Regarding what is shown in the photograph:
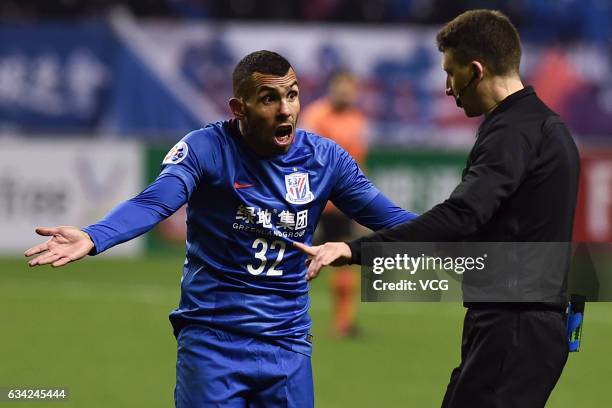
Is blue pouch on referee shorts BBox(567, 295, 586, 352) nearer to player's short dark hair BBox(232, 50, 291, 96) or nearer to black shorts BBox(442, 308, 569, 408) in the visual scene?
black shorts BBox(442, 308, 569, 408)

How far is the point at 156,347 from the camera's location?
365 inches

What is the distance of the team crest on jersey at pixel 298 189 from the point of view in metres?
4.38

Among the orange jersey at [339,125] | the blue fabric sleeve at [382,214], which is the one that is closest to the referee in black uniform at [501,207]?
the blue fabric sleeve at [382,214]

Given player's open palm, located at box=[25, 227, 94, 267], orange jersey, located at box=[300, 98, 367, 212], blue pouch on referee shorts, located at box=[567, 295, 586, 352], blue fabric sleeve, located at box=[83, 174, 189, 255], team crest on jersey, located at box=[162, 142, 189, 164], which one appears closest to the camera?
player's open palm, located at box=[25, 227, 94, 267]

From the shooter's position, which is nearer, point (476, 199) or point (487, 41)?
point (476, 199)

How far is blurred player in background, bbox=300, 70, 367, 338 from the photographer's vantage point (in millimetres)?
9930

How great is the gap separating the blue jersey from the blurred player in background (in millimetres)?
5426

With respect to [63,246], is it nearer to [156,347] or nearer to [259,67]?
[259,67]

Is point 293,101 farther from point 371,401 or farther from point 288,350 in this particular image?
point 371,401

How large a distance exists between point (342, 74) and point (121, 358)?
127 inches

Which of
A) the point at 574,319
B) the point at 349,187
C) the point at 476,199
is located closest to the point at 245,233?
the point at 349,187

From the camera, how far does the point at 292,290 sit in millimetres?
4430

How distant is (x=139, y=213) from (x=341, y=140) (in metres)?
6.15

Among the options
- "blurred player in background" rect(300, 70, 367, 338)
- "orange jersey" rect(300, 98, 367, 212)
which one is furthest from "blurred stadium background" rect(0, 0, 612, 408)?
"orange jersey" rect(300, 98, 367, 212)
